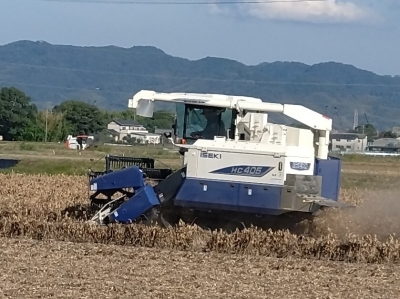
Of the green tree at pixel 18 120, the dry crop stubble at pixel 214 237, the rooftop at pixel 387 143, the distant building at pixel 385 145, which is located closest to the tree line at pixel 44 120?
the green tree at pixel 18 120

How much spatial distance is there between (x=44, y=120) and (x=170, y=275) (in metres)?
72.7

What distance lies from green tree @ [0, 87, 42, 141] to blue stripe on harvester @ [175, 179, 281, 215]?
222 ft

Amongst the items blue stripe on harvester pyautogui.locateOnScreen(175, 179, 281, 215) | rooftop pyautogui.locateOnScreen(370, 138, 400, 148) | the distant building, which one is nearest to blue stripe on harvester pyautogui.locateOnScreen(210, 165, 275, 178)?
blue stripe on harvester pyautogui.locateOnScreen(175, 179, 281, 215)

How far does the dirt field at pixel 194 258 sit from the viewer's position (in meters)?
9.45

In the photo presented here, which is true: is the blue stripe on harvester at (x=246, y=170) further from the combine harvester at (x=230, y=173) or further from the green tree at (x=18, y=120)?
the green tree at (x=18, y=120)

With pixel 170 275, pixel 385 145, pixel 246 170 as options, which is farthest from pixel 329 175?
pixel 385 145

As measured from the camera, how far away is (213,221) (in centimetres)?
1393

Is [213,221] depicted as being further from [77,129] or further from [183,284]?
[77,129]

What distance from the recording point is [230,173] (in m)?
13.4

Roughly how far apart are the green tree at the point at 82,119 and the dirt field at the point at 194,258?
7015cm

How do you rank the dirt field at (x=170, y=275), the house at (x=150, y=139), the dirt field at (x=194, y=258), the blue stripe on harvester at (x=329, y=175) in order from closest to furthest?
the dirt field at (x=170, y=275) → the dirt field at (x=194, y=258) → the blue stripe on harvester at (x=329, y=175) → the house at (x=150, y=139)

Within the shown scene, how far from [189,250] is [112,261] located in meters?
1.68

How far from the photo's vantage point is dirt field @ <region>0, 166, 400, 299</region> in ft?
31.0

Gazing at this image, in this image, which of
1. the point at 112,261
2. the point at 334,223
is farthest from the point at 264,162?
the point at 112,261
